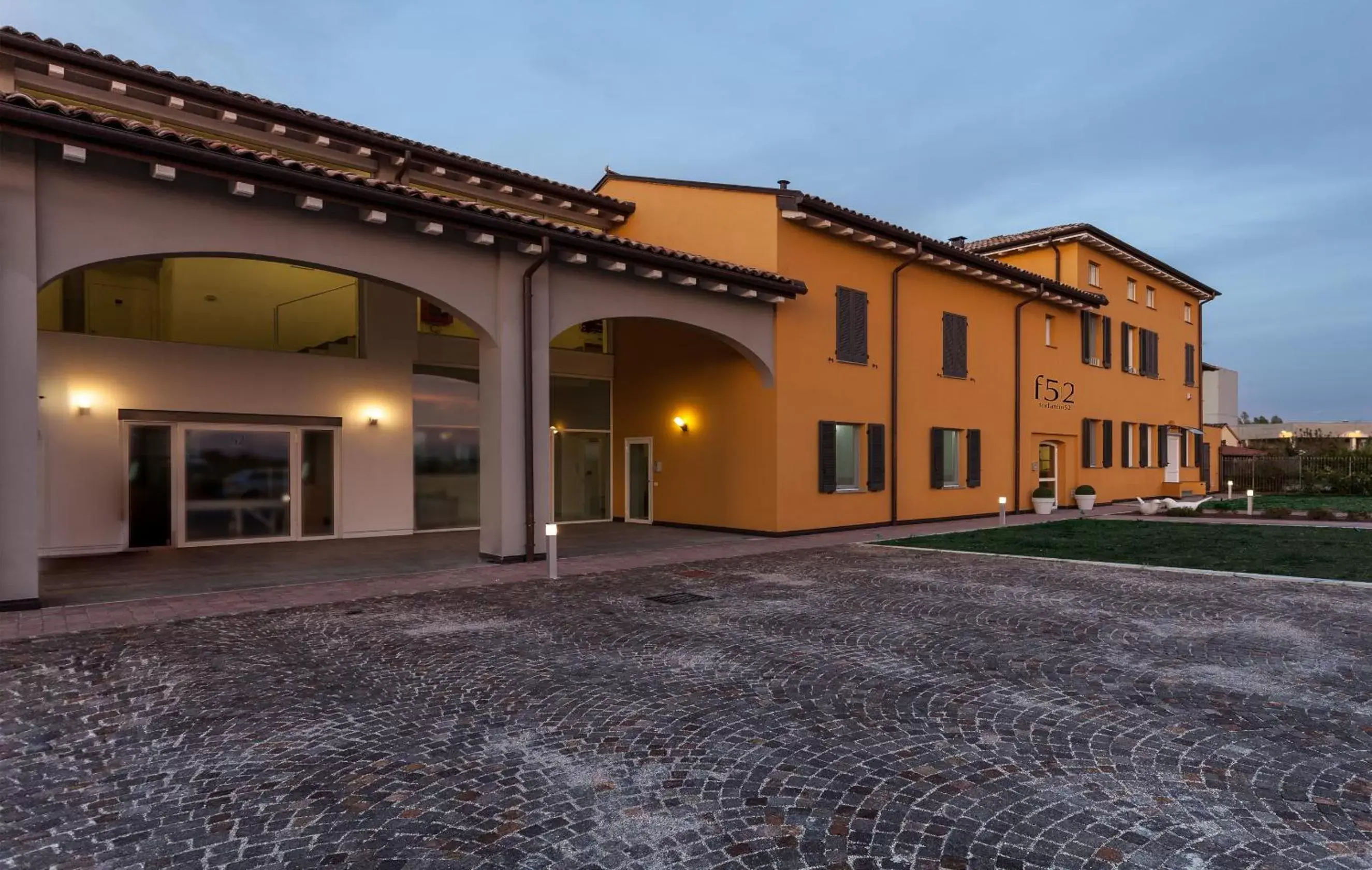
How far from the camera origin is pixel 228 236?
816cm

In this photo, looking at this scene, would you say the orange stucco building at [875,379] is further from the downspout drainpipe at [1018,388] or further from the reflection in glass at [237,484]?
the reflection in glass at [237,484]

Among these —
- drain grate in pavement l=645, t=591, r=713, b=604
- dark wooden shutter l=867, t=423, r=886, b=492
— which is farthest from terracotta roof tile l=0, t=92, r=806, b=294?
drain grate in pavement l=645, t=591, r=713, b=604

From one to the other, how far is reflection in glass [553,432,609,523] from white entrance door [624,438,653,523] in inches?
23.0

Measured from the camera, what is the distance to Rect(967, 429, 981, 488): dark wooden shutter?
17672 millimetres

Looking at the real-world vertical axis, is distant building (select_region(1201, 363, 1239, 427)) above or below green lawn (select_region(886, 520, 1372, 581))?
above

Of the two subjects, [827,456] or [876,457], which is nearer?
[827,456]

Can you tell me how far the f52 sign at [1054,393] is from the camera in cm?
1981

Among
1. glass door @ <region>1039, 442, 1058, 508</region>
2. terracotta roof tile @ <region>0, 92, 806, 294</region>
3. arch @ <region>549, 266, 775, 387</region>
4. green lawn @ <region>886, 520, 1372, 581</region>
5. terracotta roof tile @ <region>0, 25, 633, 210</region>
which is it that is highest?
terracotta roof tile @ <region>0, 25, 633, 210</region>

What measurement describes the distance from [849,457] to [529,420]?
728 centimetres

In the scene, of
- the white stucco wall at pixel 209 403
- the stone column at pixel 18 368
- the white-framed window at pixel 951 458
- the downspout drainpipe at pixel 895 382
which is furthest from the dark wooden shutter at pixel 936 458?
the stone column at pixel 18 368

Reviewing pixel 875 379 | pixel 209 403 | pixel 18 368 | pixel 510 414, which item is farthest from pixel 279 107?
pixel 875 379

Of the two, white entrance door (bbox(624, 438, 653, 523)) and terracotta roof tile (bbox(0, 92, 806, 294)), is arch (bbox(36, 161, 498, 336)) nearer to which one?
terracotta roof tile (bbox(0, 92, 806, 294))

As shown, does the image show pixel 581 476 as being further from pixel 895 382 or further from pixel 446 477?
pixel 895 382

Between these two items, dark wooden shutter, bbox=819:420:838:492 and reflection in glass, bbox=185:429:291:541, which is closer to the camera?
reflection in glass, bbox=185:429:291:541
